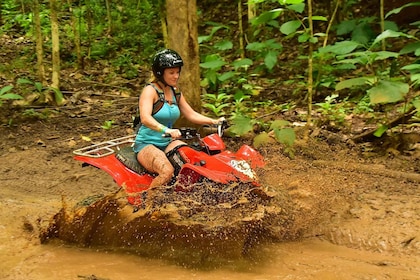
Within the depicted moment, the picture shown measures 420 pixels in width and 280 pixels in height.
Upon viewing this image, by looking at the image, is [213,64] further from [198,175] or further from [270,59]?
[198,175]

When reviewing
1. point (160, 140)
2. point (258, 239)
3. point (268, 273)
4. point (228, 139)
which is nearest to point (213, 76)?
point (228, 139)

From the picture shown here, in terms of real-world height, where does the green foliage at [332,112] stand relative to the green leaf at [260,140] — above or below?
above

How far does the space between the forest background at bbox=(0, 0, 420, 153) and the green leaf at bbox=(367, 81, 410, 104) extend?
11 millimetres

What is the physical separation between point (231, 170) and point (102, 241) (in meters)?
1.42

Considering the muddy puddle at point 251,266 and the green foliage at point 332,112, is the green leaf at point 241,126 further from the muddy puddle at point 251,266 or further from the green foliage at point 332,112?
the muddy puddle at point 251,266

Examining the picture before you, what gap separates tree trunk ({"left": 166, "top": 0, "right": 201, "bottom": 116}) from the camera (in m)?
6.06

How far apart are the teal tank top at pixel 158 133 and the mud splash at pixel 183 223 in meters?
0.54

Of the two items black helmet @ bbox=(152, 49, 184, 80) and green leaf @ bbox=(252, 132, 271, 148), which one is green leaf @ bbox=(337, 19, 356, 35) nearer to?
green leaf @ bbox=(252, 132, 271, 148)

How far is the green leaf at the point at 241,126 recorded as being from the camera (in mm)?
5906

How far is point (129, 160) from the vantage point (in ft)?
15.1

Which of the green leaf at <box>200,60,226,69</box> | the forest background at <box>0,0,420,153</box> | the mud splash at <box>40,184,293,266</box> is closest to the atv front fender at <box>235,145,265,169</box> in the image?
the mud splash at <box>40,184,293,266</box>

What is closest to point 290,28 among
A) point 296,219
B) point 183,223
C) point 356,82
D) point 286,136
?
point 356,82

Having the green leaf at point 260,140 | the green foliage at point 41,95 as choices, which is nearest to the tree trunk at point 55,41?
the green foliage at point 41,95

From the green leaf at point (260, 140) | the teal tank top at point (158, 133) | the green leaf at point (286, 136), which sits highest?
the teal tank top at point (158, 133)
